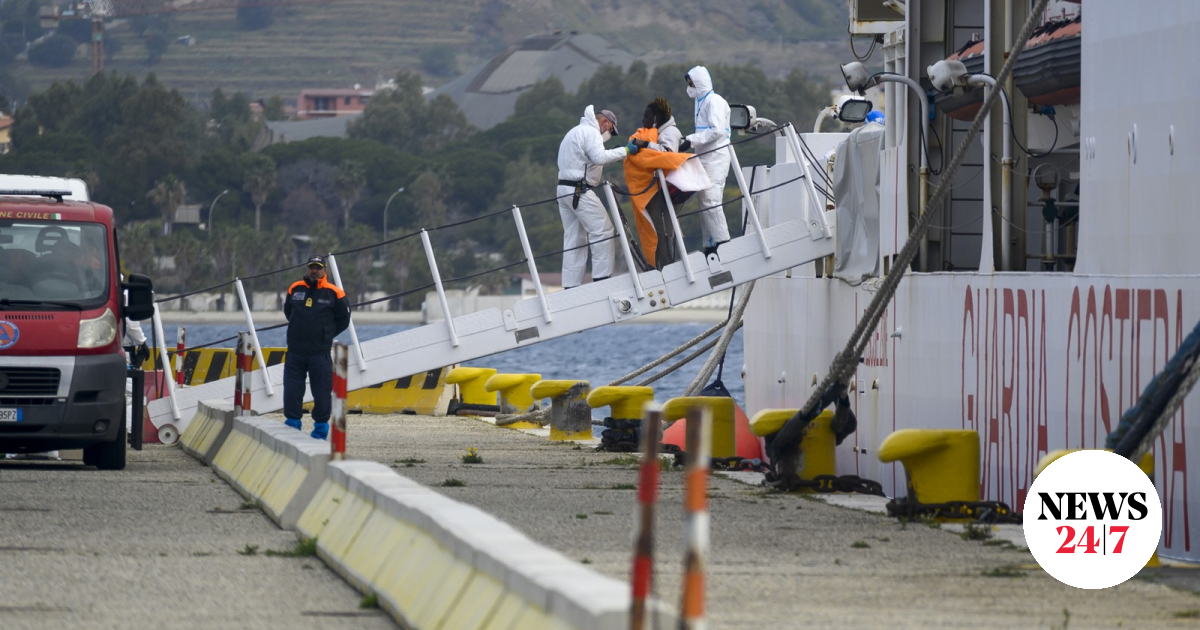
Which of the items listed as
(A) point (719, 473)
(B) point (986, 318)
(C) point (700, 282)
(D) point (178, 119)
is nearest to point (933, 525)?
(B) point (986, 318)

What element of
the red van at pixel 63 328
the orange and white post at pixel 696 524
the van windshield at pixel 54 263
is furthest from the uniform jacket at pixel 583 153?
the orange and white post at pixel 696 524

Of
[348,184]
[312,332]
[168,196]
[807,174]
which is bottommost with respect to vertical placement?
[168,196]

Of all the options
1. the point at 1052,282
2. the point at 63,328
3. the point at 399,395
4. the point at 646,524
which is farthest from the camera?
the point at 399,395

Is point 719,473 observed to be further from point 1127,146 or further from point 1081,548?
point 1081,548

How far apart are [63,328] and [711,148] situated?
692cm

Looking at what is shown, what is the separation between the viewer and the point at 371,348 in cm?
1956

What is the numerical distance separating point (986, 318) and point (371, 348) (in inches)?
302

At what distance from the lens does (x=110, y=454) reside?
16797mm

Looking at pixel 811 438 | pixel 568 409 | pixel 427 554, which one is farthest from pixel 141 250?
pixel 427 554

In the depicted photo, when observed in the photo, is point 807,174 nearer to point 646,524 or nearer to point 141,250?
point 646,524

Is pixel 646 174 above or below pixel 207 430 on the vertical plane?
above

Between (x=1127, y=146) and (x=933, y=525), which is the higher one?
(x=1127, y=146)

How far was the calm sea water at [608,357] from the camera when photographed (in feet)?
255

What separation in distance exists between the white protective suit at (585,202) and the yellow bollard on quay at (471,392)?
10.3 metres
